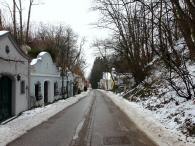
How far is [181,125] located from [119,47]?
3136 cm

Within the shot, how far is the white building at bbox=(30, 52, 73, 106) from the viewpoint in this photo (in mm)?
29234

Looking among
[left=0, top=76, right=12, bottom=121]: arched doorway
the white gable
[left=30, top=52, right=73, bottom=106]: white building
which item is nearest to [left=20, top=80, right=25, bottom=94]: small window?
[left=0, top=76, right=12, bottom=121]: arched doorway

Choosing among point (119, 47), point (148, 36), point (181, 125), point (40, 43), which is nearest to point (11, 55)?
point (148, 36)

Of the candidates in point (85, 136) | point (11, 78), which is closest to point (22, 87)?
point (11, 78)

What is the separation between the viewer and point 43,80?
33.6 m

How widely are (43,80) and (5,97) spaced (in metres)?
13.1

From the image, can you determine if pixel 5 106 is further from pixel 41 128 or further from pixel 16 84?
pixel 41 128

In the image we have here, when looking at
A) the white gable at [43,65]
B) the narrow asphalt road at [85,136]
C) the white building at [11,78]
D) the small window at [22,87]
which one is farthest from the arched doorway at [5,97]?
the white gable at [43,65]

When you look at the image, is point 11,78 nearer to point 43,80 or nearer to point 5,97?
point 5,97

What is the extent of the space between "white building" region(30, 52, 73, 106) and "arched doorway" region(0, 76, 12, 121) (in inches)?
233

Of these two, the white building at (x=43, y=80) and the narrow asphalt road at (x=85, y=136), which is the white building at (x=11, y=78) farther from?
the narrow asphalt road at (x=85, y=136)

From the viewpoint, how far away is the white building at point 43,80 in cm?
2923

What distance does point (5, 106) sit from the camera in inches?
800

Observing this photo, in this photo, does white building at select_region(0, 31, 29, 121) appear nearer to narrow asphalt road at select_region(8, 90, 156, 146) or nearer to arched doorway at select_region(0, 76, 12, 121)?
arched doorway at select_region(0, 76, 12, 121)
